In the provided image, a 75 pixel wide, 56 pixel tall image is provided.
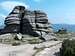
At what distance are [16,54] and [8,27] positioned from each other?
32037 millimetres

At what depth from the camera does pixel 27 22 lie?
69.4 meters

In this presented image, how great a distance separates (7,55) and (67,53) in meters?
12.0

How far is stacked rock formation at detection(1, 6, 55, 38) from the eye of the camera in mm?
68688

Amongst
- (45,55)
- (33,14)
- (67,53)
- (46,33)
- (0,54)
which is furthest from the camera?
(33,14)

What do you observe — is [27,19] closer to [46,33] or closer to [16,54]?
[46,33]

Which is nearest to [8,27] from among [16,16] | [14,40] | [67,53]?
[16,16]

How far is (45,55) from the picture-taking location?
3834 cm

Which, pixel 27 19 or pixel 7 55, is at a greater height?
pixel 27 19

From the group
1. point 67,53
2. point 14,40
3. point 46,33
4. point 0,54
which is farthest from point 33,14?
point 67,53

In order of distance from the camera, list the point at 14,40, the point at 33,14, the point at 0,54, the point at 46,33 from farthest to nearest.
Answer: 1. the point at 33,14
2. the point at 46,33
3. the point at 14,40
4. the point at 0,54

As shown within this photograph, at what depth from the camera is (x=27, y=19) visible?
227 feet

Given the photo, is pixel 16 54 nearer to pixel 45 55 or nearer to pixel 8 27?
pixel 45 55

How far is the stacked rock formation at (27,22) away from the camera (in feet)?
225

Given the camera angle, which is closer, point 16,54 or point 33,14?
point 16,54
